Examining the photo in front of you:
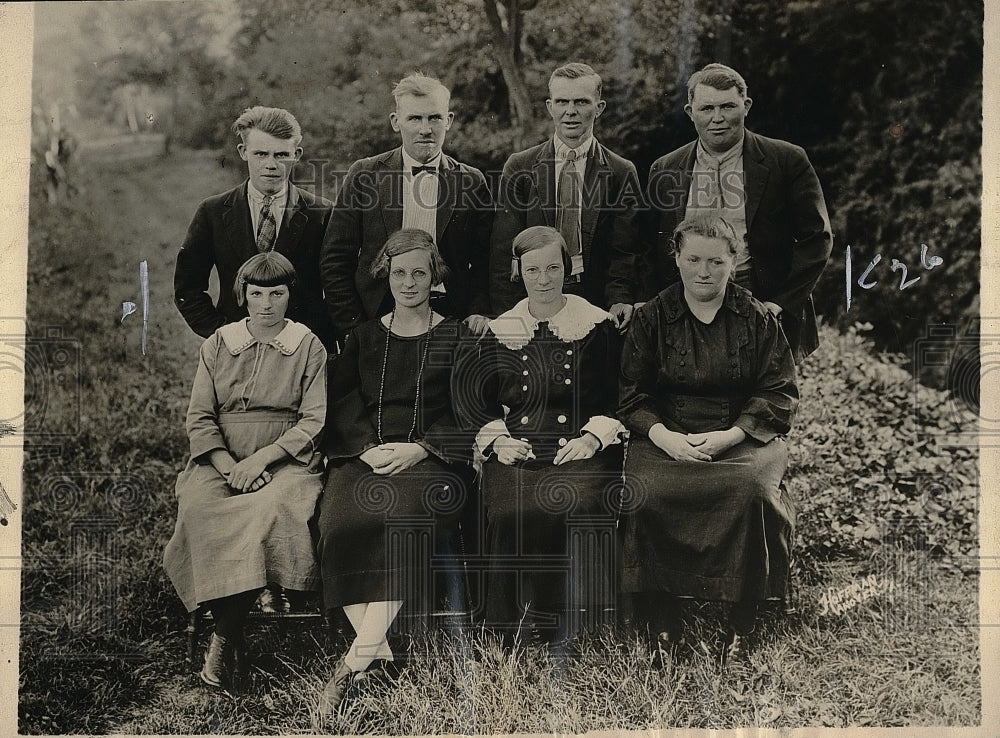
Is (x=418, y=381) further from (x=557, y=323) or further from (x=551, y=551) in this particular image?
(x=551, y=551)

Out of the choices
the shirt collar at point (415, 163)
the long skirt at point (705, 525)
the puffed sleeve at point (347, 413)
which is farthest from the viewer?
the shirt collar at point (415, 163)

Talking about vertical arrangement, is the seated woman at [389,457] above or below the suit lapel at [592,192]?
Answer: below

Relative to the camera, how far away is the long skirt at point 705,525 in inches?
173

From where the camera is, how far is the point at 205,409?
4516 mm

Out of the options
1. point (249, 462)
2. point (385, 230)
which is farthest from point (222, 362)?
point (385, 230)

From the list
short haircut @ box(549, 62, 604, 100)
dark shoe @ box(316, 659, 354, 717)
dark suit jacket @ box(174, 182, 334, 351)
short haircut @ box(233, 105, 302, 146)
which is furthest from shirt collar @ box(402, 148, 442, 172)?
dark shoe @ box(316, 659, 354, 717)

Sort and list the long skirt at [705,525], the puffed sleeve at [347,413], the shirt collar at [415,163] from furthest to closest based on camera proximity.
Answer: the shirt collar at [415,163], the puffed sleeve at [347,413], the long skirt at [705,525]

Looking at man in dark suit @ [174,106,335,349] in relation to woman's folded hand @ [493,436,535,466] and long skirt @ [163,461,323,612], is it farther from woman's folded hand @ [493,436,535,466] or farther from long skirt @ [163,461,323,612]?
woman's folded hand @ [493,436,535,466]

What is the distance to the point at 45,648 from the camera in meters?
4.54

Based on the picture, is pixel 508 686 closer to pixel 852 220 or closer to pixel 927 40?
pixel 852 220

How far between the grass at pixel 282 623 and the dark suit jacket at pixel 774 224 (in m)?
0.26

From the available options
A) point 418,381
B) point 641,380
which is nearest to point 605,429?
point 641,380

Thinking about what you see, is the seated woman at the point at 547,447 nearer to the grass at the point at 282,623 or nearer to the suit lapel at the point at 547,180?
the suit lapel at the point at 547,180

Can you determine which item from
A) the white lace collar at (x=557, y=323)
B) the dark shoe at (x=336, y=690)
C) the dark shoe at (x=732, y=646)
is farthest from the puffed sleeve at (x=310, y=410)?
the dark shoe at (x=732, y=646)
